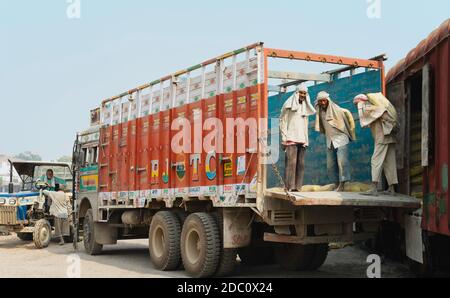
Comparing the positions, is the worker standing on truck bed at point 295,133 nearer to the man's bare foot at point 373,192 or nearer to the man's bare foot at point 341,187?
the man's bare foot at point 341,187

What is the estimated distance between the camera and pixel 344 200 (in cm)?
771

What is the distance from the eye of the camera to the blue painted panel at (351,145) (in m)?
9.48

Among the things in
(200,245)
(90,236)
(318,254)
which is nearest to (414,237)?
(318,254)

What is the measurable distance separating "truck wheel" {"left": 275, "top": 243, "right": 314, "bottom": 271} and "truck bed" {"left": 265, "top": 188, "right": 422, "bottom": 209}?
226 cm

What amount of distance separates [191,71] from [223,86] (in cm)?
114

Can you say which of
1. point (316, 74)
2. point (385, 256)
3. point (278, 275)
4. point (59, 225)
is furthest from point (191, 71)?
point (59, 225)

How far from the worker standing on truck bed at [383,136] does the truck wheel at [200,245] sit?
2425mm

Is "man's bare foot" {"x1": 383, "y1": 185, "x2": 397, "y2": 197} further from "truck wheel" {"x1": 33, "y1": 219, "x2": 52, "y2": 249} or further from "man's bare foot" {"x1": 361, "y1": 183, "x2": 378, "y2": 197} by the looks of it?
"truck wheel" {"x1": 33, "y1": 219, "x2": 52, "y2": 249}

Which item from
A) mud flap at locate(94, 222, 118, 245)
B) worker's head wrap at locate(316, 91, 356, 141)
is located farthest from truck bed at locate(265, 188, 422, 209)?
mud flap at locate(94, 222, 118, 245)

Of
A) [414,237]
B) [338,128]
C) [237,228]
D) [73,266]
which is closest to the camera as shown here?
[414,237]

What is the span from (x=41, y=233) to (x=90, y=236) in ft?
8.58

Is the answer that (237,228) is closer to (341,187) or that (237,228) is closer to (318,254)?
(341,187)

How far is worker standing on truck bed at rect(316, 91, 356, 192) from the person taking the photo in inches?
359

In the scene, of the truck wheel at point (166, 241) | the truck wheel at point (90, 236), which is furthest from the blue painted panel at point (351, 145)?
the truck wheel at point (90, 236)
